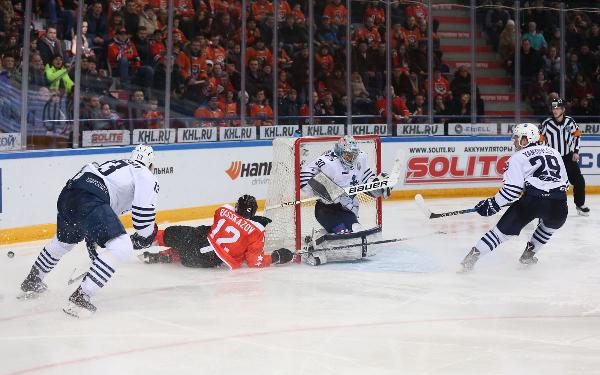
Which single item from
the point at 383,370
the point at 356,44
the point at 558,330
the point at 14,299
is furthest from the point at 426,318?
the point at 356,44

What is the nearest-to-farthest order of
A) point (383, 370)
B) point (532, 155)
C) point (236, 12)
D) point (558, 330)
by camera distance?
point (383, 370) → point (558, 330) → point (532, 155) → point (236, 12)

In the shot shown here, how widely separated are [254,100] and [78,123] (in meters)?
2.40

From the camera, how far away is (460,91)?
39.5ft

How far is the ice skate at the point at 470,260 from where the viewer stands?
6.88 metres

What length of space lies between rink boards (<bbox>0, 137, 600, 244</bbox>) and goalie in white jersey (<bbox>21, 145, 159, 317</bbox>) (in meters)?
2.58

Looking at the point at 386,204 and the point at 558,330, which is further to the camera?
the point at 386,204

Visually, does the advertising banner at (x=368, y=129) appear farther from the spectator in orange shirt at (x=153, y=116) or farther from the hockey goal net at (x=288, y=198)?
the hockey goal net at (x=288, y=198)

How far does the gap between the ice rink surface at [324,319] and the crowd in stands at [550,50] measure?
15.5 feet

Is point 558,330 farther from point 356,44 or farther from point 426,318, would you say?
point 356,44

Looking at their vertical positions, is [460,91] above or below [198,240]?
above

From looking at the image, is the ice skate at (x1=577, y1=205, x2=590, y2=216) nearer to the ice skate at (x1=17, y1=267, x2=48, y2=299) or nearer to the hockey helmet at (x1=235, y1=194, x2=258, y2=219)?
the hockey helmet at (x1=235, y1=194, x2=258, y2=219)

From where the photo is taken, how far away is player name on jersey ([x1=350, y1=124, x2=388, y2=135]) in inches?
457

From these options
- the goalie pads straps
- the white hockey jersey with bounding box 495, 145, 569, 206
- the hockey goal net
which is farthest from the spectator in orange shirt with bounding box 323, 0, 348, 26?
the white hockey jersey with bounding box 495, 145, 569, 206

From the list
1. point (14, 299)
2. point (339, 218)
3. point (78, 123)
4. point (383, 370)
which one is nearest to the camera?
point (383, 370)
